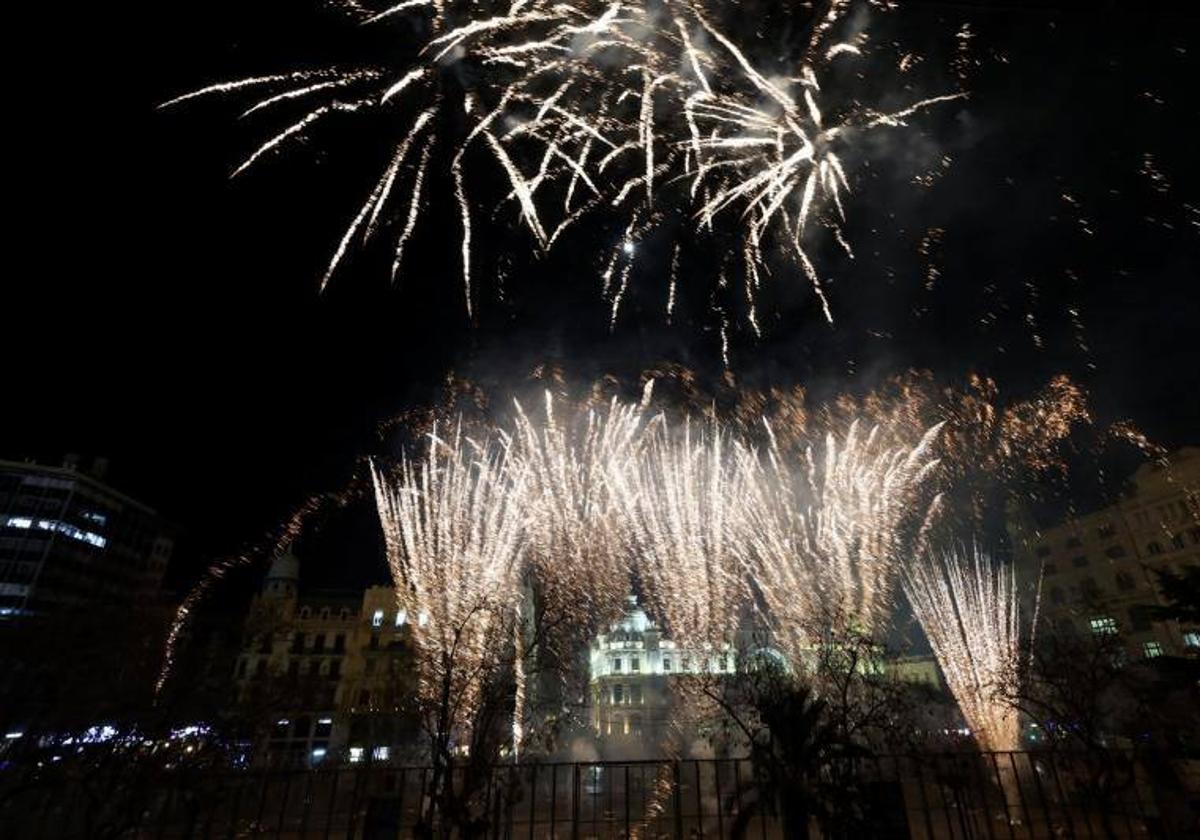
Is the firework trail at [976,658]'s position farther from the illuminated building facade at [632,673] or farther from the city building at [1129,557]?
the illuminated building facade at [632,673]

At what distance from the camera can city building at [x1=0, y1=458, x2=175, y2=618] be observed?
217ft

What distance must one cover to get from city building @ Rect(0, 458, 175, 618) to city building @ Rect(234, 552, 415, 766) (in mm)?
15430

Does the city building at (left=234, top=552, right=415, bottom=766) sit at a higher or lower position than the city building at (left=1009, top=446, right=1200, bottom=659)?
lower

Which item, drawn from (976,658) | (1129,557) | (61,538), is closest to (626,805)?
(976,658)

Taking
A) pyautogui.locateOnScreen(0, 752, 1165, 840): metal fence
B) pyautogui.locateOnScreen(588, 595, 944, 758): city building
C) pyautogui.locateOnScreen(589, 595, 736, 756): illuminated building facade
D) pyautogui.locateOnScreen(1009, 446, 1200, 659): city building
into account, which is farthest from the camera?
pyautogui.locateOnScreen(589, 595, 736, 756): illuminated building facade

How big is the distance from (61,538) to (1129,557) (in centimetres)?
10130

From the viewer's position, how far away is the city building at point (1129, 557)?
154 feet

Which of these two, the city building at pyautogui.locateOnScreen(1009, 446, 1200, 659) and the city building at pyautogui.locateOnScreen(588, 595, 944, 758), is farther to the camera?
the city building at pyautogui.locateOnScreen(588, 595, 944, 758)

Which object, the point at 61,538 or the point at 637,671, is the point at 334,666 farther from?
the point at 61,538

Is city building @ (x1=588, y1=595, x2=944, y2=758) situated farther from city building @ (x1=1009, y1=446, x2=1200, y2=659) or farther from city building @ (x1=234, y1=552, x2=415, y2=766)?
city building @ (x1=234, y1=552, x2=415, y2=766)

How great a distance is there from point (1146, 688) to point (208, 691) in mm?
35092

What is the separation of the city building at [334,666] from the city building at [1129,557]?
51132mm

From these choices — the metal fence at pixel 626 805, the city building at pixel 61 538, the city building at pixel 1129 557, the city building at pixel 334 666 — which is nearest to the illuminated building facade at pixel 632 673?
the city building at pixel 334 666

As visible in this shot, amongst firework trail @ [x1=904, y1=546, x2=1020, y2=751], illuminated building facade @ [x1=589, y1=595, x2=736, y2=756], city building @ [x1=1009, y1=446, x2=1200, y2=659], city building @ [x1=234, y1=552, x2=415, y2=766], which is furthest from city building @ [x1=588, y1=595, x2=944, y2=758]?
firework trail @ [x1=904, y1=546, x2=1020, y2=751]
